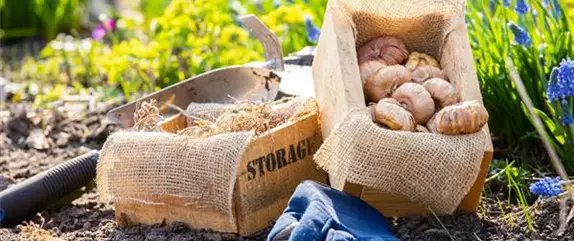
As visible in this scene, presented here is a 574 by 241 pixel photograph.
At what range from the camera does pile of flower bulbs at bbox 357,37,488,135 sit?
2.90 meters

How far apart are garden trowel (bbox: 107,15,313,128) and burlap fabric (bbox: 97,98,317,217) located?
0.45m

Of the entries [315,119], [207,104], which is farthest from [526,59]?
[207,104]

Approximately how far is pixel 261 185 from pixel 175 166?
254 mm

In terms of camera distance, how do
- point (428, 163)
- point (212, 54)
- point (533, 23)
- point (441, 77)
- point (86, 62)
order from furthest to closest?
point (86, 62), point (212, 54), point (533, 23), point (441, 77), point (428, 163)

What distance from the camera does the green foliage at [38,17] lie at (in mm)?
6922

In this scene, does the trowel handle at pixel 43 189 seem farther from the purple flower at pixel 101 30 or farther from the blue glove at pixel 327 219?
the purple flower at pixel 101 30

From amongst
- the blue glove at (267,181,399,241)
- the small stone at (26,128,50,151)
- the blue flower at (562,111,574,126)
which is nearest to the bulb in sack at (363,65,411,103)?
the blue glove at (267,181,399,241)

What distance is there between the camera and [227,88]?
3.86 metres

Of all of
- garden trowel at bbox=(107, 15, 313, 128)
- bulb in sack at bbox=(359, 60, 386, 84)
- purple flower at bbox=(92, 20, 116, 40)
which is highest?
bulb in sack at bbox=(359, 60, 386, 84)

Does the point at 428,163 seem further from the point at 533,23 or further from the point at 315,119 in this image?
the point at 533,23

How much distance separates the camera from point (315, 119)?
10.9 feet

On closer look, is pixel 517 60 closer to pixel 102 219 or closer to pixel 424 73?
pixel 424 73

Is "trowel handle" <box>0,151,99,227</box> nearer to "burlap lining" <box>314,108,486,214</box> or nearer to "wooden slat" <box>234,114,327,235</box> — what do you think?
"wooden slat" <box>234,114,327,235</box>

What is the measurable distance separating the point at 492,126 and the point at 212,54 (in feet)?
5.05
